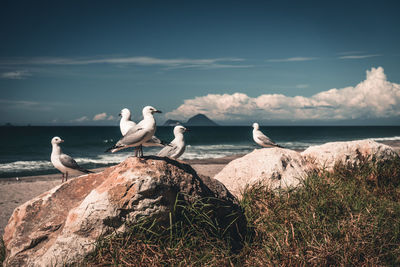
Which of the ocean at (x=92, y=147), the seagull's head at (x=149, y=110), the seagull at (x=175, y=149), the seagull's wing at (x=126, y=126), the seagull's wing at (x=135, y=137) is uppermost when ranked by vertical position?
the seagull's head at (x=149, y=110)

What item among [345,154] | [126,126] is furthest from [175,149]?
[345,154]

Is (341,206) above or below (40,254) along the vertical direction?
above

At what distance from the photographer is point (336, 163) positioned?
7586mm

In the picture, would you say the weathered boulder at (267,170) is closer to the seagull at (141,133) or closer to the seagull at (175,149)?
the seagull at (175,149)

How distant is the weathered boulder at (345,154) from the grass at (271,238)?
8.19 ft

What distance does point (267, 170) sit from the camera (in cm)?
662

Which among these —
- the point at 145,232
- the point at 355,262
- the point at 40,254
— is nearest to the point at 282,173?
the point at 355,262

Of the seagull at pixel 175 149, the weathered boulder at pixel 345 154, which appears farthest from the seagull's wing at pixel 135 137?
the weathered boulder at pixel 345 154

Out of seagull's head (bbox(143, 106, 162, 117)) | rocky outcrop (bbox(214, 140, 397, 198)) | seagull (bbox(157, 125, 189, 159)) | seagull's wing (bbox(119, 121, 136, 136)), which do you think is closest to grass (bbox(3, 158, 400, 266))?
rocky outcrop (bbox(214, 140, 397, 198))

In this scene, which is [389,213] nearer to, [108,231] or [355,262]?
[355,262]

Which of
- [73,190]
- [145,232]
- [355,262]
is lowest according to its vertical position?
[355,262]

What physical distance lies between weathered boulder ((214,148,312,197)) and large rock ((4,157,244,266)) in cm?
198

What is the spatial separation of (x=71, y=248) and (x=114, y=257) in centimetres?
57

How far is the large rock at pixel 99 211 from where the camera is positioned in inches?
147
